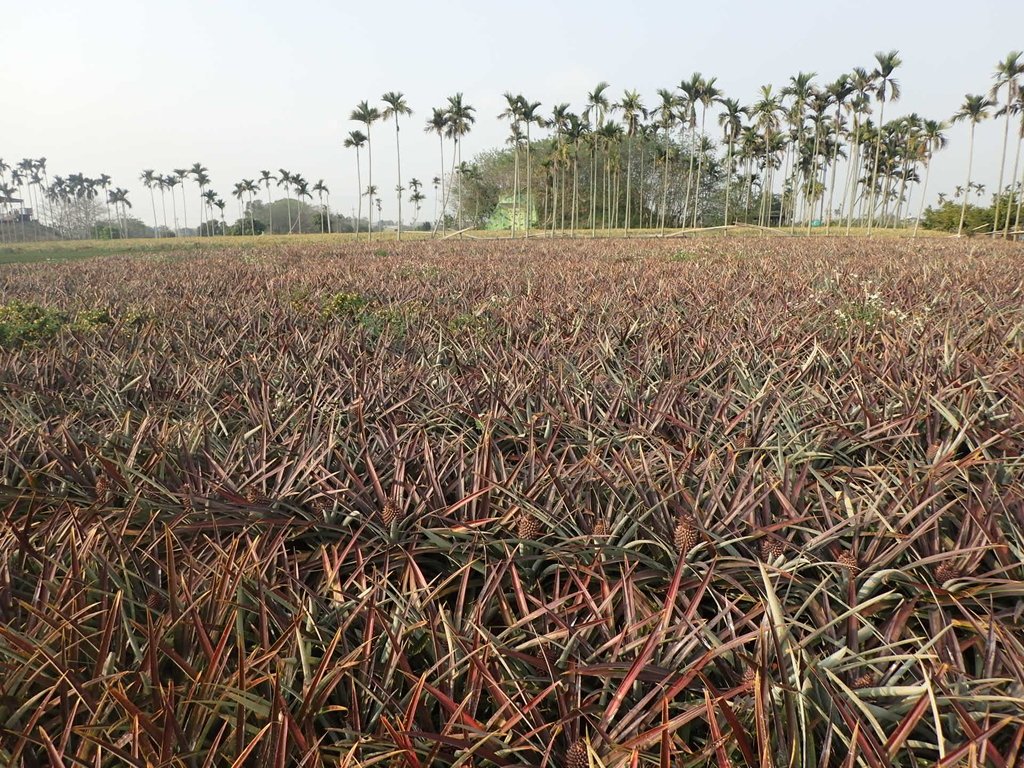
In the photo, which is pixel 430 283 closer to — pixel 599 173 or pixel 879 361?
pixel 879 361

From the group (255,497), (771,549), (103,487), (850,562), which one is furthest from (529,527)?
(103,487)

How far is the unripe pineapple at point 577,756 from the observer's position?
3.72 ft

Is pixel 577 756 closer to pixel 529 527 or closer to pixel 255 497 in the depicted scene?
pixel 529 527

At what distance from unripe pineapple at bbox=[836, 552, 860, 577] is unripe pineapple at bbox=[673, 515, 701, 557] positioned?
0.36 m

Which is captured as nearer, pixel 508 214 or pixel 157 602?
pixel 157 602

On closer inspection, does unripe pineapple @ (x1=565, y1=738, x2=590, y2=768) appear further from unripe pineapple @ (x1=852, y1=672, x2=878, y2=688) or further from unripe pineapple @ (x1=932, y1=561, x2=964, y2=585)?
unripe pineapple @ (x1=932, y1=561, x2=964, y2=585)

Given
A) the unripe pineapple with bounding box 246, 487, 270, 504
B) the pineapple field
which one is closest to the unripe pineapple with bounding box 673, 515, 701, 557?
the pineapple field

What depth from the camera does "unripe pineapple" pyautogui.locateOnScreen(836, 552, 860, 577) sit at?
1.53 metres

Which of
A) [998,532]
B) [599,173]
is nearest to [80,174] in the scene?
[599,173]

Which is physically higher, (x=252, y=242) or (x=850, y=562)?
(x=252, y=242)

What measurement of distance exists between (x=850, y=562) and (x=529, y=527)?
0.84 meters

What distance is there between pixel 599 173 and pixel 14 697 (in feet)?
282

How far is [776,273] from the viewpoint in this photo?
820 centimetres

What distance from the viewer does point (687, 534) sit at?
1.68 meters
